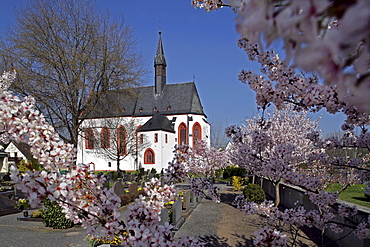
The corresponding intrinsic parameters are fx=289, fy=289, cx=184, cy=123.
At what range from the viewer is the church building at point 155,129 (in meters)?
38.9

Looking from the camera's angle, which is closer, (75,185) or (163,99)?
(75,185)

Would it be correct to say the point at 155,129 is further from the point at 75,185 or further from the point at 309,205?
the point at 75,185

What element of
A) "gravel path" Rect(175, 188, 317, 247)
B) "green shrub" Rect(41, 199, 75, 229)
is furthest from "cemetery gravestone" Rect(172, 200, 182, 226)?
"green shrub" Rect(41, 199, 75, 229)

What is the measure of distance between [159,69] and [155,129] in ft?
37.6

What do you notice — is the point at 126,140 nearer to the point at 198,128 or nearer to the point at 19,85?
the point at 198,128

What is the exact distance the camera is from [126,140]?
37.7m

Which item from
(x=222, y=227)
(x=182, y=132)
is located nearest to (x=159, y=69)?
(x=182, y=132)

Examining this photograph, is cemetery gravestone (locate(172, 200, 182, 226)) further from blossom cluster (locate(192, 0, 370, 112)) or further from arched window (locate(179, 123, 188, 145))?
arched window (locate(179, 123, 188, 145))

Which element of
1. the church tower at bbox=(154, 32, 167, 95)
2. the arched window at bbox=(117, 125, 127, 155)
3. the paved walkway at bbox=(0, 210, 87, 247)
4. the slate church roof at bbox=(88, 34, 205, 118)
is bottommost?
the paved walkway at bbox=(0, 210, 87, 247)

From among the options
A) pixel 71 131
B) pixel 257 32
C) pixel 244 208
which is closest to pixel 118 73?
pixel 71 131

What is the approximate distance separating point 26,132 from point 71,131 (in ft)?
55.8

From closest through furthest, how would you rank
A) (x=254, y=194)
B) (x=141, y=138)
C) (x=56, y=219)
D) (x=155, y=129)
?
1. (x=56, y=219)
2. (x=254, y=194)
3. (x=141, y=138)
4. (x=155, y=129)

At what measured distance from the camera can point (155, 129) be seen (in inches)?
1633

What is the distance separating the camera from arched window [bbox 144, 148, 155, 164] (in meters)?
42.2
